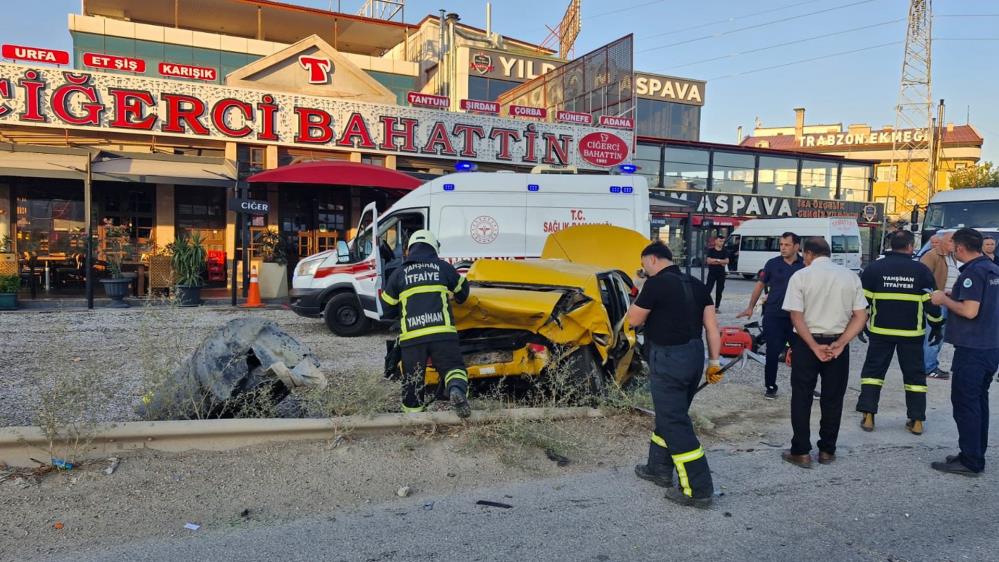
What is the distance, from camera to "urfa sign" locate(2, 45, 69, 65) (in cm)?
1373

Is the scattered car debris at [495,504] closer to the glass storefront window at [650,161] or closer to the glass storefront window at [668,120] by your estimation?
the glass storefront window at [650,161]

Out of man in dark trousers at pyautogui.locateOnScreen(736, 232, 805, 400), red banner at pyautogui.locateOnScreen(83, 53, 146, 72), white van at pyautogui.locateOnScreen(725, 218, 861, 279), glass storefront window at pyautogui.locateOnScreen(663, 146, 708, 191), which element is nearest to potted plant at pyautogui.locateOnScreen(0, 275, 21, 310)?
red banner at pyautogui.locateOnScreen(83, 53, 146, 72)

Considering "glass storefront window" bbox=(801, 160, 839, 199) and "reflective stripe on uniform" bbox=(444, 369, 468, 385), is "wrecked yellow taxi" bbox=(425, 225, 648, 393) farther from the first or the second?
"glass storefront window" bbox=(801, 160, 839, 199)

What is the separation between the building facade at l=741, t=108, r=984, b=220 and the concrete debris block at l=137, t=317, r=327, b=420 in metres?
56.1

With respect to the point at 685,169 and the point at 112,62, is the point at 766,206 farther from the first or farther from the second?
the point at 112,62

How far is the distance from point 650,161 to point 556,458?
2901 cm

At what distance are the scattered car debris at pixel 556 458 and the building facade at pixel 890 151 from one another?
5518 centimetres

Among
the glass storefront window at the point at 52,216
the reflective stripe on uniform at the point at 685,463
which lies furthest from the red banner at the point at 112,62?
the reflective stripe on uniform at the point at 685,463

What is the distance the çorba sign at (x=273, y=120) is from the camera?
14.1 metres

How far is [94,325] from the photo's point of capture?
34.4ft

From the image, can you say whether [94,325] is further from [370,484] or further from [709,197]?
[709,197]

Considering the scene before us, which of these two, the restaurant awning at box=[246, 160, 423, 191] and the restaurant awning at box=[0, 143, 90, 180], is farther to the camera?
the restaurant awning at box=[246, 160, 423, 191]

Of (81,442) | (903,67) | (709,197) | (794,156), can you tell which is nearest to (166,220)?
(81,442)

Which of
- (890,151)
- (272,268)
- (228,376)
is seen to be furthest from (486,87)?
(890,151)
